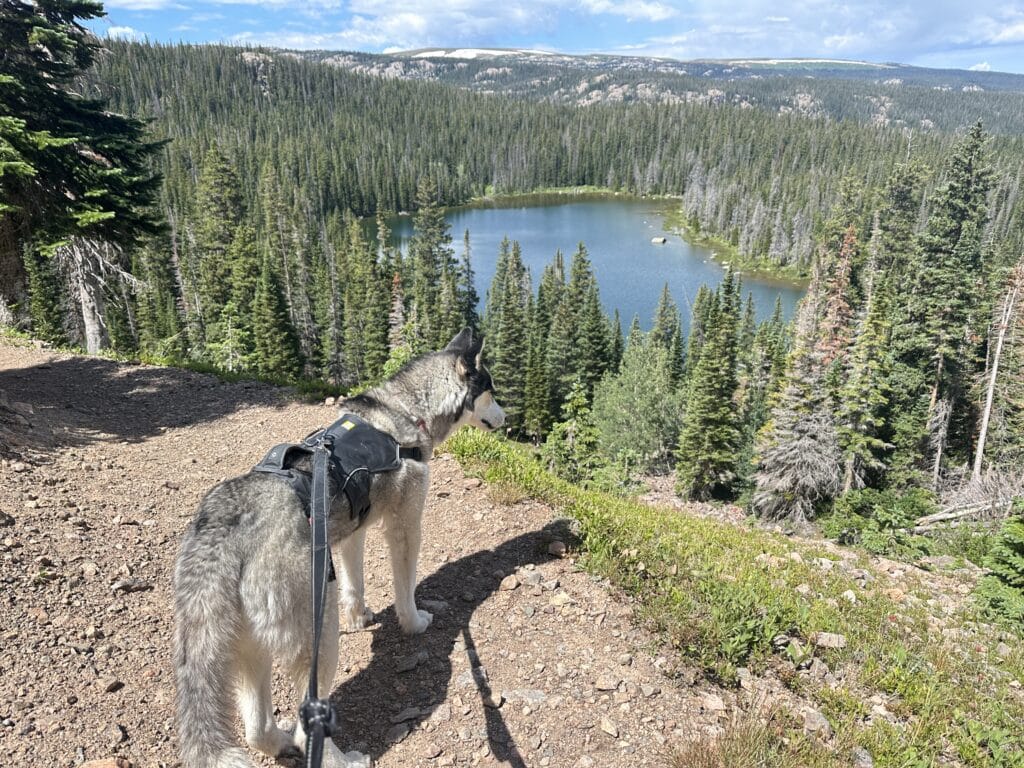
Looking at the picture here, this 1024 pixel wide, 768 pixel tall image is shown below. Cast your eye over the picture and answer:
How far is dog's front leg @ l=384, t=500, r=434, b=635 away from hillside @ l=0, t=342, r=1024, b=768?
0.51 ft

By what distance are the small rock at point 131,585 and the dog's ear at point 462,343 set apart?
337 centimetres

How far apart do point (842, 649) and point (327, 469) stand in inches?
173

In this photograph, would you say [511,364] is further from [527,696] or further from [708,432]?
[527,696]

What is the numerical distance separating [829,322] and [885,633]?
39336 millimetres

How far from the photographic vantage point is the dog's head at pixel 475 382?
17.0 ft

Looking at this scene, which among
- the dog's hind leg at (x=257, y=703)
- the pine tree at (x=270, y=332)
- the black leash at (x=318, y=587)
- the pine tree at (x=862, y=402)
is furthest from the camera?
the pine tree at (x=270, y=332)

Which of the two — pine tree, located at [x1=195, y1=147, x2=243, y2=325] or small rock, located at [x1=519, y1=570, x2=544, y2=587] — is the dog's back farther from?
pine tree, located at [x1=195, y1=147, x2=243, y2=325]

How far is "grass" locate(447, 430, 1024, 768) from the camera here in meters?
3.93

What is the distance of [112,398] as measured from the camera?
1141 centimetres

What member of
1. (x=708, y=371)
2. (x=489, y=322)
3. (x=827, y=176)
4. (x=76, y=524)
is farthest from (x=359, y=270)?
(x=827, y=176)

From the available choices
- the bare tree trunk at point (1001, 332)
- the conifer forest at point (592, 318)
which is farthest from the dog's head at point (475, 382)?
the bare tree trunk at point (1001, 332)

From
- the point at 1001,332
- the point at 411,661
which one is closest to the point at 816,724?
the point at 411,661

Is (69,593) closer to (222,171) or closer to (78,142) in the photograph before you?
(78,142)

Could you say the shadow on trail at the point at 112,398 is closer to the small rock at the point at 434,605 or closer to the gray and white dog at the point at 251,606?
the small rock at the point at 434,605
